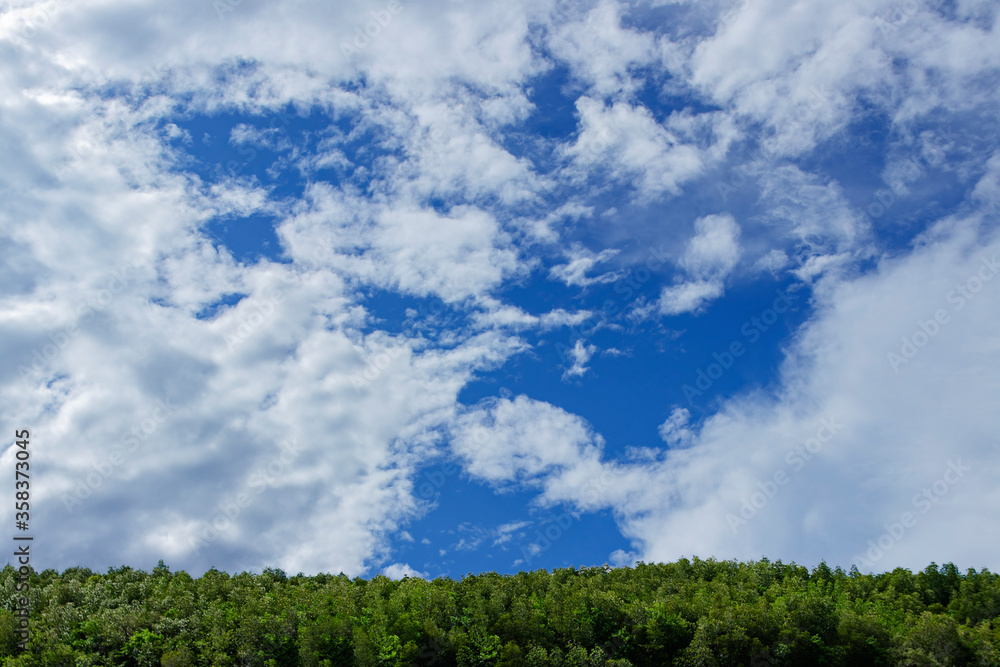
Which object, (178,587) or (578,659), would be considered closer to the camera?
(578,659)

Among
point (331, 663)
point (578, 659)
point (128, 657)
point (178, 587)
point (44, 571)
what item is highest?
point (44, 571)

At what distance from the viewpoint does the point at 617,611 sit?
70.0 metres

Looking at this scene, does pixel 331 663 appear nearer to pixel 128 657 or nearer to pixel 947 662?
pixel 128 657

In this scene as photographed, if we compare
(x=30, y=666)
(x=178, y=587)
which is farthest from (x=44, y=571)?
(x=30, y=666)

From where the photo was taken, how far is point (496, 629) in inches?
A: 2685

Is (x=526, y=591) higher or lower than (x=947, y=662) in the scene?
higher

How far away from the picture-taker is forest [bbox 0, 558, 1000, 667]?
212 ft

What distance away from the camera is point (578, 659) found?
6475 cm

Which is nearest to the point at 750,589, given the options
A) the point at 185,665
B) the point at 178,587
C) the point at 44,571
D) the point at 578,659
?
the point at 578,659

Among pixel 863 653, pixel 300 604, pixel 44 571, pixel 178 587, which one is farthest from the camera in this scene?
pixel 44 571

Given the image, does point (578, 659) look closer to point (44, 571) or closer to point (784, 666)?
point (784, 666)

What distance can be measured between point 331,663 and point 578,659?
78.8 ft

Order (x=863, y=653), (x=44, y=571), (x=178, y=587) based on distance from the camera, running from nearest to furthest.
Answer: (x=863, y=653), (x=178, y=587), (x=44, y=571)

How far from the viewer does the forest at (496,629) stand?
212 feet
